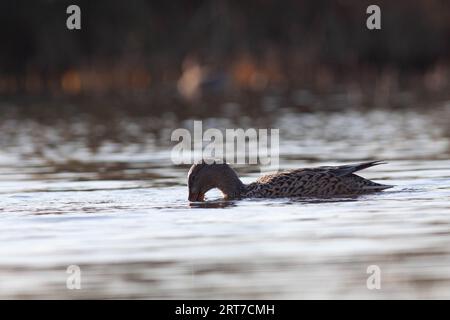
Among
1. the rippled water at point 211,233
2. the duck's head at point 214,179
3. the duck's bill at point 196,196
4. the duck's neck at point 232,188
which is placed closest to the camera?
the rippled water at point 211,233

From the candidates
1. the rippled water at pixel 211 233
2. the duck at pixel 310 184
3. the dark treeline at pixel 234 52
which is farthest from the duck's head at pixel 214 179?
the dark treeline at pixel 234 52

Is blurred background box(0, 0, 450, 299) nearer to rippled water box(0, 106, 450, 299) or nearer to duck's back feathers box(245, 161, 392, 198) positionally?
rippled water box(0, 106, 450, 299)

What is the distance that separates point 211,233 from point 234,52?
83.2 feet

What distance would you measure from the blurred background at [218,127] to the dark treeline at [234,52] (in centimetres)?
5

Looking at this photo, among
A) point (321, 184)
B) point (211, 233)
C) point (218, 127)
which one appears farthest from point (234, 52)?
point (211, 233)

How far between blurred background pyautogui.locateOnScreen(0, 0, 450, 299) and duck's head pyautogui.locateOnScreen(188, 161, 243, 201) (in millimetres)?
339

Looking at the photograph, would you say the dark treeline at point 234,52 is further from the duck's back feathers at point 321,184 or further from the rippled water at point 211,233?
the duck's back feathers at point 321,184

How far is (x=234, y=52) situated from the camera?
35125 mm

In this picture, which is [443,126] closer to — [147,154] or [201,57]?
[147,154]

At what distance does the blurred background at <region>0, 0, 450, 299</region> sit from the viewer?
855 cm

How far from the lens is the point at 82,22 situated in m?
34.7

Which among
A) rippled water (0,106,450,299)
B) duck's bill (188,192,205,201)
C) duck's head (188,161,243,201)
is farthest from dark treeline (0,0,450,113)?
duck's bill (188,192,205,201)

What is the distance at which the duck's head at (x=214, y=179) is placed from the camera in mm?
12781
